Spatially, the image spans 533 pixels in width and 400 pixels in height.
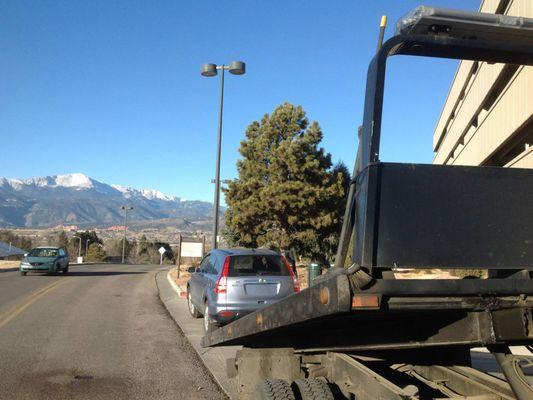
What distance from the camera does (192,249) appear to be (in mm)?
23766

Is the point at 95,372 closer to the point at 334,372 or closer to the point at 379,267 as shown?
the point at 334,372

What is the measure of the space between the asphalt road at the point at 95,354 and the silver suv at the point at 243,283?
92 cm

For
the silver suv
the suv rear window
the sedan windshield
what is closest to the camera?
the silver suv

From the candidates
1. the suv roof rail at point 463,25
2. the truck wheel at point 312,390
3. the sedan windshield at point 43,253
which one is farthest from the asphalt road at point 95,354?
the sedan windshield at point 43,253

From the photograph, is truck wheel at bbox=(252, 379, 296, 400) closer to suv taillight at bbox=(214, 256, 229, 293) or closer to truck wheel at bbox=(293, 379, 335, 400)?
truck wheel at bbox=(293, 379, 335, 400)

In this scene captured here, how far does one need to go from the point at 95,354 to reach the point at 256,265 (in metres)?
3.31

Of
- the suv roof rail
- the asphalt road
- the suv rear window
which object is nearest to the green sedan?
the asphalt road

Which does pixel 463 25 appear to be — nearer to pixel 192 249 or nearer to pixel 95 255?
pixel 192 249

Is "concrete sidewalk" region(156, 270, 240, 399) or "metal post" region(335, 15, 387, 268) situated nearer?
"metal post" region(335, 15, 387, 268)

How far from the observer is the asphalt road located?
6.04 m

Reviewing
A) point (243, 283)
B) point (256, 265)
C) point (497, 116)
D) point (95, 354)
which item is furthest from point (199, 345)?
point (497, 116)

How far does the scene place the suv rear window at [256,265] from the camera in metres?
9.58

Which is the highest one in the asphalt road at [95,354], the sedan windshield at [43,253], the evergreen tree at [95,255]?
the sedan windshield at [43,253]

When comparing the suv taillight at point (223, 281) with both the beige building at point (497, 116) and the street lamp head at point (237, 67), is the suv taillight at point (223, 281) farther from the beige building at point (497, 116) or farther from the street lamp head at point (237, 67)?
the street lamp head at point (237, 67)
